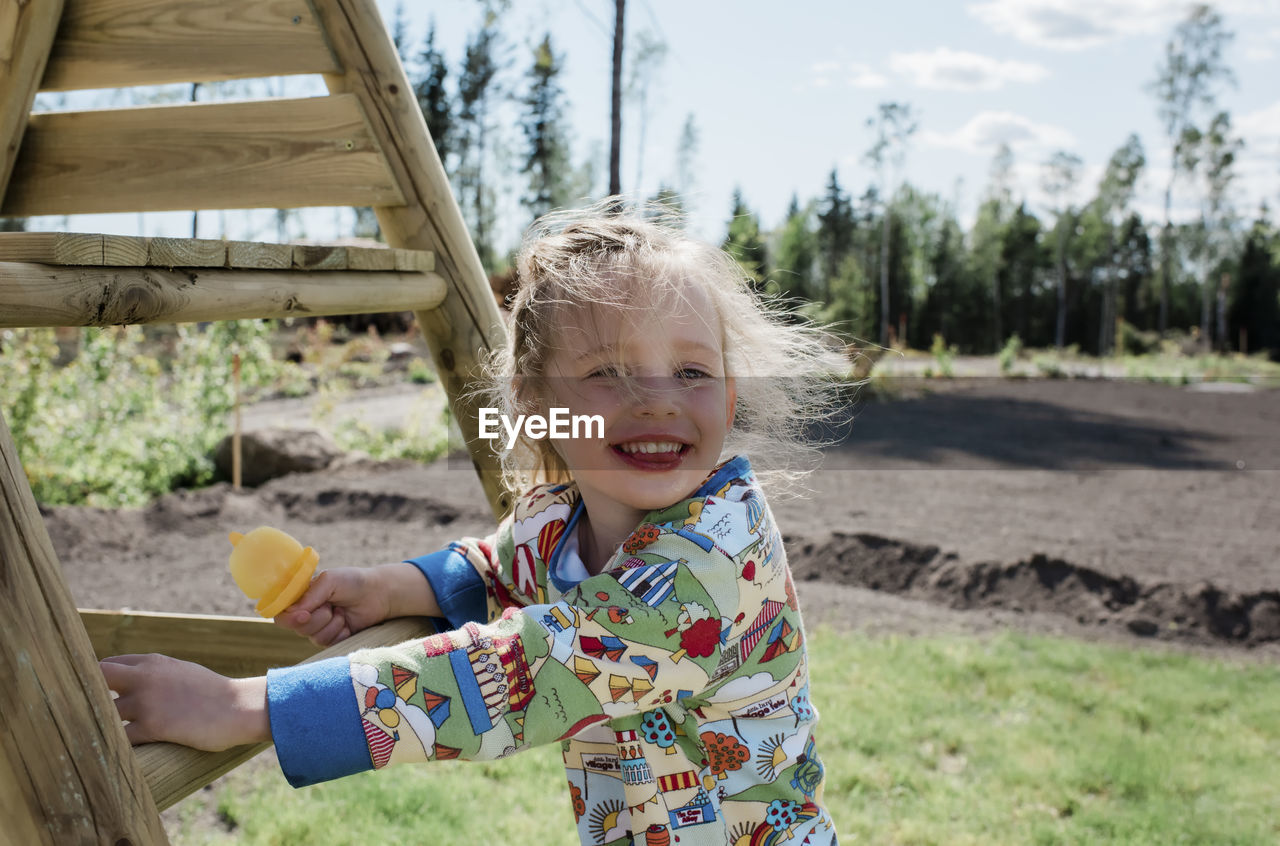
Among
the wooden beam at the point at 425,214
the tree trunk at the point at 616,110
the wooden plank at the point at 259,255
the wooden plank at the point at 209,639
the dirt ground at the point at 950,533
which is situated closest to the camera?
the wooden plank at the point at 259,255

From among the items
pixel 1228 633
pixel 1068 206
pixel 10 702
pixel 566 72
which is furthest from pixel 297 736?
pixel 1068 206

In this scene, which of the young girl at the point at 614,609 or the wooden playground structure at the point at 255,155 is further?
the wooden playground structure at the point at 255,155

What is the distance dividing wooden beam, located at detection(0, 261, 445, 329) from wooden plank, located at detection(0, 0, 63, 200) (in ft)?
2.50

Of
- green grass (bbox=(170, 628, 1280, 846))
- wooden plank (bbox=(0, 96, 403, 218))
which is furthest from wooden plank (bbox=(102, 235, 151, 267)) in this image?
green grass (bbox=(170, 628, 1280, 846))

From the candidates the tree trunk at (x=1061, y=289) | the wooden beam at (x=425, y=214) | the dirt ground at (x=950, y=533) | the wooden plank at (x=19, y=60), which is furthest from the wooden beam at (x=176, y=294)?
the tree trunk at (x=1061, y=289)

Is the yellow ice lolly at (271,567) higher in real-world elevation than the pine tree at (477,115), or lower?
lower

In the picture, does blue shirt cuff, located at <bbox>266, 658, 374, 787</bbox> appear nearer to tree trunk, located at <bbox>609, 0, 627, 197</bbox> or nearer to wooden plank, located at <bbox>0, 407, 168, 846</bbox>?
wooden plank, located at <bbox>0, 407, 168, 846</bbox>

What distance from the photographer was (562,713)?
3.70 feet

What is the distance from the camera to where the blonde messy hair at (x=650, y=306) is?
1.46 meters

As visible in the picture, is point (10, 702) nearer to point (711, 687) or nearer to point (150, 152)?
point (711, 687)

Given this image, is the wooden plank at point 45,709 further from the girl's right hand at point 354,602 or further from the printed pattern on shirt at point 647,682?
the girl's right hand at point 354,602

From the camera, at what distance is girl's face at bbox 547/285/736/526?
4.58 ft

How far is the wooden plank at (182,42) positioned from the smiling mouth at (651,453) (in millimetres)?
980

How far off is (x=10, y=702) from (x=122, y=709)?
0.66 feet
